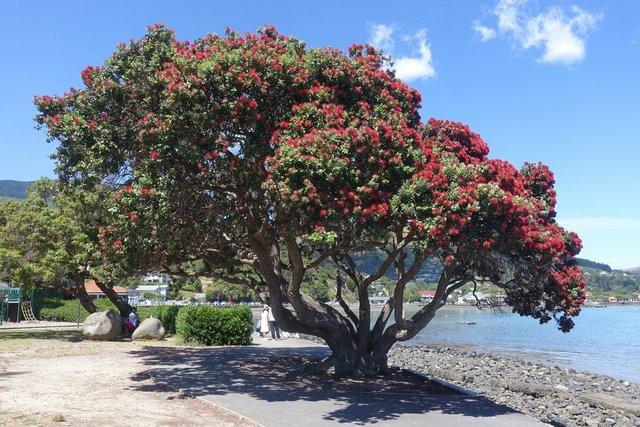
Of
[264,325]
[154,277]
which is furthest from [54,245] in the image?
[154,277]

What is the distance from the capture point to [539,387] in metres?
17.2

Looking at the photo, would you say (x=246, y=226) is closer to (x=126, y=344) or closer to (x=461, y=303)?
(x=126, y=344)

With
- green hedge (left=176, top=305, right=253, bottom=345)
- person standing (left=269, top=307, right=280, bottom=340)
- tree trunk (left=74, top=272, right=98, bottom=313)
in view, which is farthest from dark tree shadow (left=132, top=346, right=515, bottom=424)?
tree trunk (left=74, top=272, right=98, bottom=313)

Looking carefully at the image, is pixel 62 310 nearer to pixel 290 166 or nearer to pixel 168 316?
pixel 168 316

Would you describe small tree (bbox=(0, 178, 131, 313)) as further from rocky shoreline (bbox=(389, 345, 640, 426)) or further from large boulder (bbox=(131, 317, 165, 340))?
rocky shoreline (bbox=(389, 345, 640, 426))

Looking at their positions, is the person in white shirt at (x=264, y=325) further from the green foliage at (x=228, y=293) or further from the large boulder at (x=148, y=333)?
the green foliage at (x=228, y=293)

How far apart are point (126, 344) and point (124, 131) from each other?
11567 mm

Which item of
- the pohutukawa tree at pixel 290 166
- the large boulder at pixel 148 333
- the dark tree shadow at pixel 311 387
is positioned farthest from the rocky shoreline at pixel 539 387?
the large boulder at pixel 148 333

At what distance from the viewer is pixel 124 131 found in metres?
11.8

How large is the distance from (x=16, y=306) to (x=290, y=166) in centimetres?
3479

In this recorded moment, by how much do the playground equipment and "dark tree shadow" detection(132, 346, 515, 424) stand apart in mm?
22765

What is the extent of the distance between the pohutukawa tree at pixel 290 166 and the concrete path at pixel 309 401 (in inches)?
76.6

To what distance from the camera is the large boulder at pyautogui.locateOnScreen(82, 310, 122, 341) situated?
2189cm

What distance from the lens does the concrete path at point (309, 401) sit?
9742 mm
